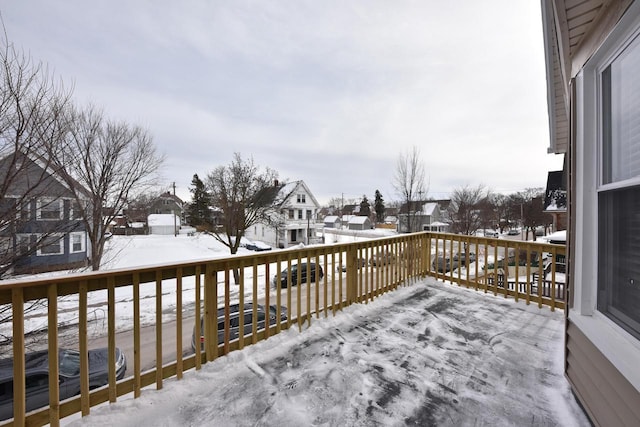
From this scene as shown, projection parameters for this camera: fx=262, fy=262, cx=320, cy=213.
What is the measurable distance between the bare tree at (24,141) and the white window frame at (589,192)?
573 centimetres

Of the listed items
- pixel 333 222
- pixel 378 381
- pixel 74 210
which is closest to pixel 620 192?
pixel 378 381

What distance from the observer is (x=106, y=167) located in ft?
31.4

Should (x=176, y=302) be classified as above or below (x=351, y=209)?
below

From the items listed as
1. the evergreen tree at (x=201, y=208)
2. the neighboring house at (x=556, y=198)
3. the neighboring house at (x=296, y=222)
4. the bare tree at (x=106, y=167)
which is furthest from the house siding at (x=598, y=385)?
the neighboring house at (x=296, y=222)

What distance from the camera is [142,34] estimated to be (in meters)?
5.22

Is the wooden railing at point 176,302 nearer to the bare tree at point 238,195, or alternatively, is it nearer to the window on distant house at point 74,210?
the window on distant house at point 74,210

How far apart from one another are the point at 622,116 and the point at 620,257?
0.77 meters

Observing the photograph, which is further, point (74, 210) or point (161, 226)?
point (161, 226)

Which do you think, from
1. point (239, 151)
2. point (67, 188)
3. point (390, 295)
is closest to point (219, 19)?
point (67, 188)

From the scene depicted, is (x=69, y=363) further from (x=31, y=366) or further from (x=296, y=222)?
(x=296, y=222)

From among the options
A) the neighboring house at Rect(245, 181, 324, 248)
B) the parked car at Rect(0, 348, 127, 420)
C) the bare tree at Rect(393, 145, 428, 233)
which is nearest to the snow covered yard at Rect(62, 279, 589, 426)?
the parked car at Rect(0, 348, 127, 420)

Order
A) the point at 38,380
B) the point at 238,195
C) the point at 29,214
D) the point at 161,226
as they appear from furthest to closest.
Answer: the point at 161,226
the point at 238,195
the point at 29,214
the point at 38,380

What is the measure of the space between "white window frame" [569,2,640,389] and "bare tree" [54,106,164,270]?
32.4ft

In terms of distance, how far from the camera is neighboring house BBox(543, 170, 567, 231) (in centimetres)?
1280
